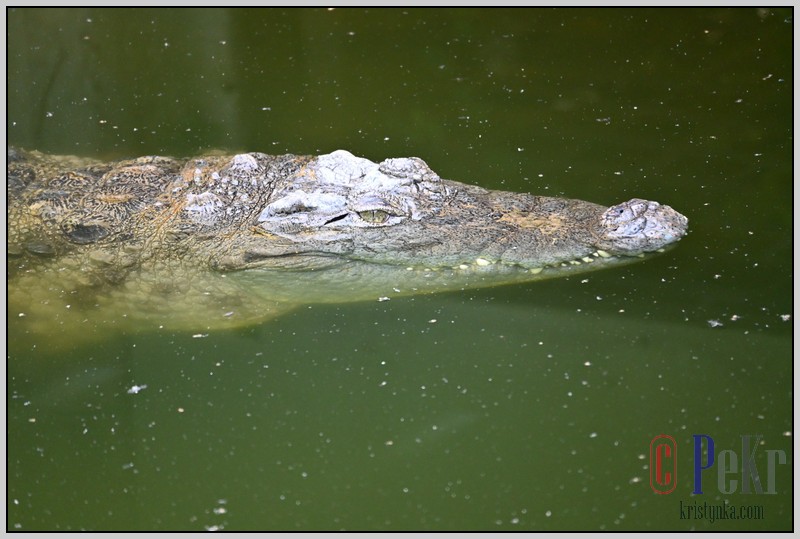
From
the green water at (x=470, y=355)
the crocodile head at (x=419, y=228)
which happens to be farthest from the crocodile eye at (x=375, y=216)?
the green water at (x=470, y=355)

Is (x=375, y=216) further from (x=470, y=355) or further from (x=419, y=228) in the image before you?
(x=470, y=355)

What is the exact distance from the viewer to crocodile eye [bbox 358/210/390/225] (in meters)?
5.14

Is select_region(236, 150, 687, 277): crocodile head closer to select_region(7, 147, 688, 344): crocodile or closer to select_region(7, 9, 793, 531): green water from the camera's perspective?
select_region(7, 147, 688, 344): crocodile

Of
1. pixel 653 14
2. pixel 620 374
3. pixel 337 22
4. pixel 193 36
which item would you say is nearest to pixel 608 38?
pixel 653 14

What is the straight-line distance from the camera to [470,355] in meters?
4.65

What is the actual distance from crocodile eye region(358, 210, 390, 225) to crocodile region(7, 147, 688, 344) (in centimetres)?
1

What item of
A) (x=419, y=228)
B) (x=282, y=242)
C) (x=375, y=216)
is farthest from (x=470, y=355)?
(x=282, y=242)

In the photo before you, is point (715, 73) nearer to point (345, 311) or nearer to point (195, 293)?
point (345, 311)

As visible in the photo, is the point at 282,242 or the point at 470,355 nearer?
the point at 470,355

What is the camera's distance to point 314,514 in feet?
12.8

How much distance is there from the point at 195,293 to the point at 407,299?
1116 millimetres

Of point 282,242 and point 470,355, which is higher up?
point 282,242

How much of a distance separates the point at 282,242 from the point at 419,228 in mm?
737

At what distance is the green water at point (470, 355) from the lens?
3965mm
